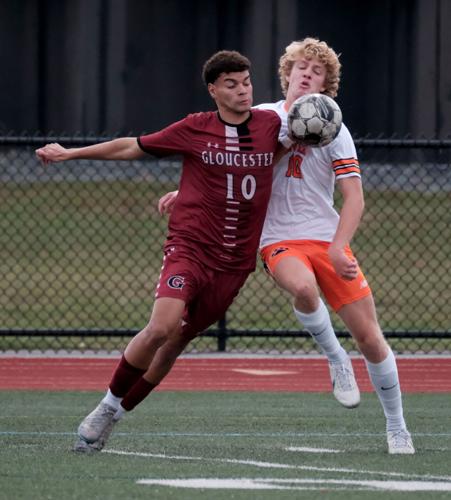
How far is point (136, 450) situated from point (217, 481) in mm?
1127

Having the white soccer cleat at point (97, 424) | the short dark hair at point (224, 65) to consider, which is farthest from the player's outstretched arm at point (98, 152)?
the white soccer cleat at point (97, 424)

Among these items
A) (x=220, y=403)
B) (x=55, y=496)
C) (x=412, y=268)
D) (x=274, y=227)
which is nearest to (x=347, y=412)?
(x=220, y=403)

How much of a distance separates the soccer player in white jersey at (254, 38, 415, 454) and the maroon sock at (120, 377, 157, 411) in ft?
2.74

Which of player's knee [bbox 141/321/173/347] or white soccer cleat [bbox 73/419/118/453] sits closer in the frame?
player's knee [bbox 141/321/173/347]

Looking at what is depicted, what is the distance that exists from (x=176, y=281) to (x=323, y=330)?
0.91 meters

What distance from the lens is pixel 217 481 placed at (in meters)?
6.23

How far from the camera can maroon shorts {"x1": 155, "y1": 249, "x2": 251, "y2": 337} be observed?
6953mm

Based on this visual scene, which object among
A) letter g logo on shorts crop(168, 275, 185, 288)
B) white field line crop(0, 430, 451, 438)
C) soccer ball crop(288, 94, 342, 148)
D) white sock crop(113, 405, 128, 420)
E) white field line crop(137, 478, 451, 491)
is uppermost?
soccer ball crop(288, 94, 342, 148)

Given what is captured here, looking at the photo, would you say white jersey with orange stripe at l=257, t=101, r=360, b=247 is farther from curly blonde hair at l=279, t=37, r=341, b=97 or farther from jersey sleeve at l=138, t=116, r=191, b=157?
jersey sleeve at l=138, t=116, r=191, b=157

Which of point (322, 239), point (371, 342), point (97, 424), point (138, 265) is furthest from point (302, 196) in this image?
→ point (138, 265)

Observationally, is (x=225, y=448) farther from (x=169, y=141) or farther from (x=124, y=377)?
(x=169, y=141)

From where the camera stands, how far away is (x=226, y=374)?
11.2 metres

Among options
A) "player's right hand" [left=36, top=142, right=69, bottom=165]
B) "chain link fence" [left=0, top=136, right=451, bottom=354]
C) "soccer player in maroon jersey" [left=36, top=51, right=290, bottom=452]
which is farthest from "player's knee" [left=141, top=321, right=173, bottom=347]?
"chain link fence" [left=0, top=136, right=451, bottom=354]

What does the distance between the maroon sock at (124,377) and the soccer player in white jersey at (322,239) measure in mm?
850
